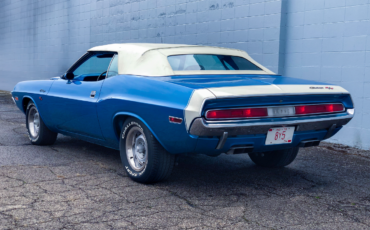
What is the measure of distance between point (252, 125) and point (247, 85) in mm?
371

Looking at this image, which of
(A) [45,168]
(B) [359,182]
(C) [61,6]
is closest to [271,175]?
(B) [359,182]

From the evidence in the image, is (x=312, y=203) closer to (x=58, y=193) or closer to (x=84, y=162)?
(x=58, y=193)

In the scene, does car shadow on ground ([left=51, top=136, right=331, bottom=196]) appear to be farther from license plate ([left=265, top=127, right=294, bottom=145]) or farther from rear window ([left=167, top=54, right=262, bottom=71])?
rear window ([left=167, top=54, right=262, bottom=71])

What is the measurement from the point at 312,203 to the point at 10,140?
4.50 m

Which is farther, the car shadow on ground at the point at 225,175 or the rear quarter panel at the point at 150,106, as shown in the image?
the car shadow on ground at the point at 225,175

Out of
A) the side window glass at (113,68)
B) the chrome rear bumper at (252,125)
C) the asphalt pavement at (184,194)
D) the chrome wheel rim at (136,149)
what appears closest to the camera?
the asphalt pavement at (184,194)

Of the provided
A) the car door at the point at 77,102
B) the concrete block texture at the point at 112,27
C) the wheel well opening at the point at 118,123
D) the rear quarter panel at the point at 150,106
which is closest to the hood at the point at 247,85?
the rear quarter panel at the point at 150,106

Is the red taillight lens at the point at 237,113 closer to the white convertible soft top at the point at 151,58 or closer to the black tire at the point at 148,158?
the black tire at the point at 148,158

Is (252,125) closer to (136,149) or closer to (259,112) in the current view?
(259,112)

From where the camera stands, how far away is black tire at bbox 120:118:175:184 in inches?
155

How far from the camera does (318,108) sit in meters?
4.02

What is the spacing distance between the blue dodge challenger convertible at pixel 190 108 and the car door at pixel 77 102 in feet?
0.05

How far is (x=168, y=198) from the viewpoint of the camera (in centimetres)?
372

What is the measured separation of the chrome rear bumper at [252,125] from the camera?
345cm
